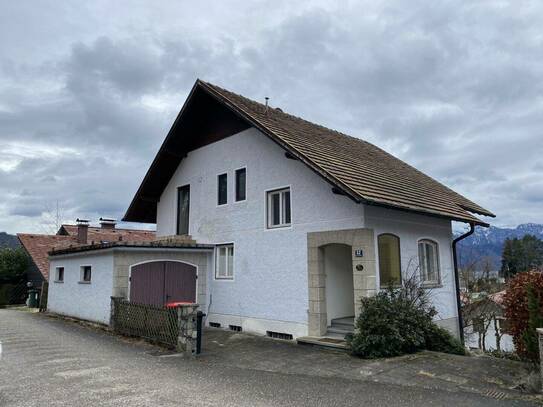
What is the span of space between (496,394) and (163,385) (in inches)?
206

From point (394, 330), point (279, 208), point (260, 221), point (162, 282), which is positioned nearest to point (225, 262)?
point (162, 282)

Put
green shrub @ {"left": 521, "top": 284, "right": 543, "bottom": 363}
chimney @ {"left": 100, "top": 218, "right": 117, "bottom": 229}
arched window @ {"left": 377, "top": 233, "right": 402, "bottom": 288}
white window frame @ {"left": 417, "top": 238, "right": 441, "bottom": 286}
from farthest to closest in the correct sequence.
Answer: chimney @ {"left": 100, "top": 218, "right": 117, "bottom": 229}, white window frame @ {"left": 417, "top": 238, "right": 441, "bottom": 286}, arched window @ {"left": 377, "top": 233, "right": 402, "bottom": 288}, green shrub @ {"left": 521, "top": 284, "right": 543, "bottom": 363}

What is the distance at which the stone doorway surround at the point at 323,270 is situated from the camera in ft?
34.2

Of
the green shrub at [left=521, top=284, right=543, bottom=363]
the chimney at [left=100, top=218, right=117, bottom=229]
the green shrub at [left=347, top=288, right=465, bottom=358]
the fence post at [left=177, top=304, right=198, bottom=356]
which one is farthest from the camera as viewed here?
the chimney at [left=100, top=218, right=117, bottom=229]

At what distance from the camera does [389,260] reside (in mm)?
11258

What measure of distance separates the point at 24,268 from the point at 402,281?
27.2 meters

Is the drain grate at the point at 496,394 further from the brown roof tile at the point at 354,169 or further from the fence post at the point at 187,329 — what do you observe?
the fence post at the point at 187,329

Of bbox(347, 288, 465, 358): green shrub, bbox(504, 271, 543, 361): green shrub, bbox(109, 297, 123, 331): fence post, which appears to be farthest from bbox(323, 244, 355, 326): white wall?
bbox(109, 297, 123, 331): fence post

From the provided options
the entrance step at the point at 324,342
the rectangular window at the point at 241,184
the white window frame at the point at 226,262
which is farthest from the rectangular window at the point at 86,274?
the entrance step at the point at 324,342

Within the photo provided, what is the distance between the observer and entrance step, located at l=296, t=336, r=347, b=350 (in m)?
10.2

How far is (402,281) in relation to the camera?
1134 centimetres

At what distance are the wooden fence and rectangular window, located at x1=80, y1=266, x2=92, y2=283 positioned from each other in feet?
9.15

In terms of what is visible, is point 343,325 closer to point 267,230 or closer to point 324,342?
point 324,342

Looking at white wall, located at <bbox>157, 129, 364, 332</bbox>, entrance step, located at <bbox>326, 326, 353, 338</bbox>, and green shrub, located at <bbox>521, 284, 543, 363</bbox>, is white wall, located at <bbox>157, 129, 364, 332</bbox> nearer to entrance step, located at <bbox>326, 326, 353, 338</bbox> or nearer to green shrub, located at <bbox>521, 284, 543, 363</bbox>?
entrance step, located at <bbox>326, 326, 353, 338</bbox>
